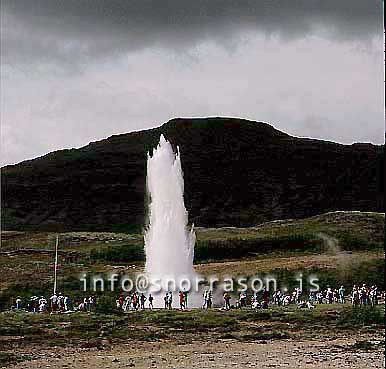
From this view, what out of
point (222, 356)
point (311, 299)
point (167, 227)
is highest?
point (167, 227)

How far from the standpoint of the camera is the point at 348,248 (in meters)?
90.6

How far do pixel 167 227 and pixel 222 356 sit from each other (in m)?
26.2

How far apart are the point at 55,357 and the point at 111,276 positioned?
36.2 meters

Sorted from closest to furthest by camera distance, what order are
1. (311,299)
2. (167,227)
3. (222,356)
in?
(222,356) < (311,299) < (167,227)

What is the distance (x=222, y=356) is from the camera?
24.6m

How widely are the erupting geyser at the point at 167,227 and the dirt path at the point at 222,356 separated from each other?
18685 millimetres

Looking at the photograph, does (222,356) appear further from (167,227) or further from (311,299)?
(167,227)

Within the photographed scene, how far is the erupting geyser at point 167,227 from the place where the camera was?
48.5m

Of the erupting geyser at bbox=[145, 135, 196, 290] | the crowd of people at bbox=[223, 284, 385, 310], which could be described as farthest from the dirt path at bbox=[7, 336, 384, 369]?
the erupting geyser at bbox=[145, 135, 196, 290]

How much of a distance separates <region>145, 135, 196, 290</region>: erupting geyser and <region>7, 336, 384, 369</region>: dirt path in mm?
18685

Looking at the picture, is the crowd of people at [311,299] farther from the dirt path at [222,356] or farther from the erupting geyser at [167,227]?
the dirt path at [222,356]

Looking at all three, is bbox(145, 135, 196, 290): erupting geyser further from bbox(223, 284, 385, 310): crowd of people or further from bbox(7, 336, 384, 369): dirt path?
bbox(7, 336, 384, 369): dirt path

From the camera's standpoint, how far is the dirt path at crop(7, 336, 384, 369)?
22.5 m

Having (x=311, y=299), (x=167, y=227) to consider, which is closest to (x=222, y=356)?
(x=311, y=299)
